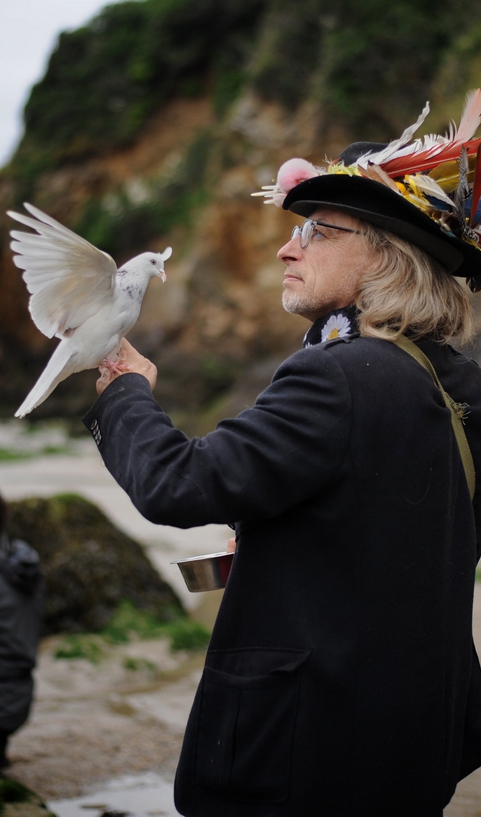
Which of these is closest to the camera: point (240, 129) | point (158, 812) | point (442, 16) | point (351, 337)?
point (351, 337)

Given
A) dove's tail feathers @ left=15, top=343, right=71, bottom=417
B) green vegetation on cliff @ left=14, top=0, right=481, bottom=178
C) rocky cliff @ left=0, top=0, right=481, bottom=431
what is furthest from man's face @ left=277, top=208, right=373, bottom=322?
green vegetation on cliff @ left=14, top=0, right=481, bottom=178

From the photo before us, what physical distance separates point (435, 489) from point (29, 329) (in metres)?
21.7

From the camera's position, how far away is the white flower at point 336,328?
1.76m

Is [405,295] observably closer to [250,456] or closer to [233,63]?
[250,456]

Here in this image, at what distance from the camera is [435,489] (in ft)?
5.39

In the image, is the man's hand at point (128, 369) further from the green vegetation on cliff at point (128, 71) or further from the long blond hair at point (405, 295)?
the green vegetation on cliff at point (128, 71)

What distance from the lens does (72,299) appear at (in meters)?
1.91

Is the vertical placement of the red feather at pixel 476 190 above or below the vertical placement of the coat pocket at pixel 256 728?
above

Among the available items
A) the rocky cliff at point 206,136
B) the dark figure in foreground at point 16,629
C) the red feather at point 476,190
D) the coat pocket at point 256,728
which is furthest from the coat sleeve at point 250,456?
the rocky cliff at point 206,136

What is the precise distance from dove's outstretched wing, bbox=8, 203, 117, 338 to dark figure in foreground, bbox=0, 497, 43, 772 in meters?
2.11

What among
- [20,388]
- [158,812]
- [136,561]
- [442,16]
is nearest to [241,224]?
[442,16]

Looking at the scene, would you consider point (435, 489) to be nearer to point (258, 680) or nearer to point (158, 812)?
point (258, 680)

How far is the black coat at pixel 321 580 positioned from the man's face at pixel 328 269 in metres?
0.19

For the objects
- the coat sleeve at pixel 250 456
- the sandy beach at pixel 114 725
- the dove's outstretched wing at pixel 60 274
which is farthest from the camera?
the sandy beach at pixel 114 725
